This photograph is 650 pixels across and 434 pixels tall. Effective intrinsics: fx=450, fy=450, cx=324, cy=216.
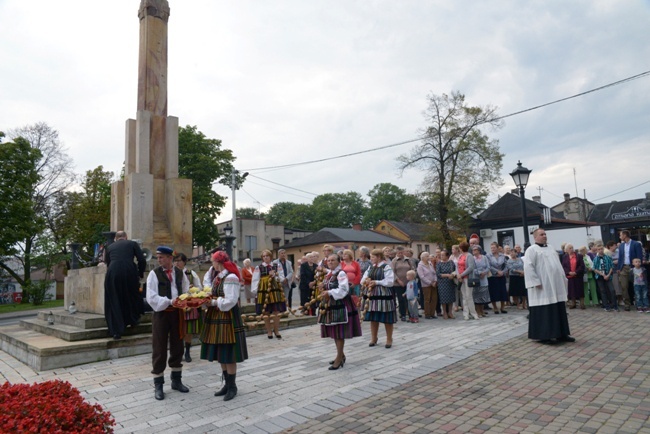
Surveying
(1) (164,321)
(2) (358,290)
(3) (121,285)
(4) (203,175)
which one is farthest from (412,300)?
(4) (203,175)

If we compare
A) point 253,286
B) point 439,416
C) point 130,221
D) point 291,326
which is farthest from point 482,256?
point 130,221

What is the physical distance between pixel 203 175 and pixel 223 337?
3047 centimetres

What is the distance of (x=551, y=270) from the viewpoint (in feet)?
26.6

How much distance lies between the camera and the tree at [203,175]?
3331 centimetres

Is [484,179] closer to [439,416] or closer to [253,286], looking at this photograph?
[253,286]

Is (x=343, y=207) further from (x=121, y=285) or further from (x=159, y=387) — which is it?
(x=159, y=387)

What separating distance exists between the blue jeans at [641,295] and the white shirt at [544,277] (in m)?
5.42

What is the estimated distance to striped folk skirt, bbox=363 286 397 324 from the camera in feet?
26.7

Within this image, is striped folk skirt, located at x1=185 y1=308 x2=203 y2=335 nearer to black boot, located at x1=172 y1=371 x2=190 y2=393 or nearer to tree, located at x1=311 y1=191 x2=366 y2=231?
black boot, located at x1=172 y1=371 x2=190 y2=393

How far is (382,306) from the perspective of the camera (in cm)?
818

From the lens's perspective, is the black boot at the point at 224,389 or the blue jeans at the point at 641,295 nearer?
the black boot at the point at 224,389

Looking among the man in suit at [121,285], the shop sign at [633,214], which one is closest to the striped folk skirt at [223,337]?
→ the man in suit at [121,285]

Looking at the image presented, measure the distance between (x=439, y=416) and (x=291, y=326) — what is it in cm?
697

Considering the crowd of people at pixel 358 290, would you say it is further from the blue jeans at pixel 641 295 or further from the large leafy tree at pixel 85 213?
the large leafy tree at pixel 85 213
